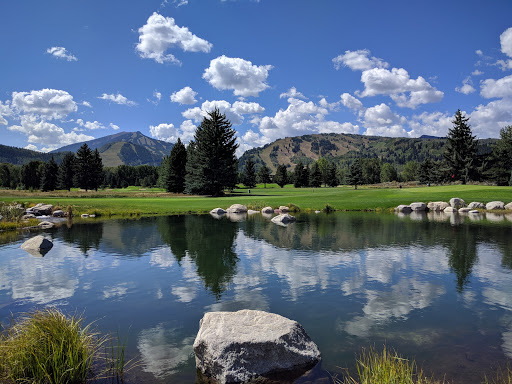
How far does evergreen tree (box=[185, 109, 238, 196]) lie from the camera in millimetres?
62938

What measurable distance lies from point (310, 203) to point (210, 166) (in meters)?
24.5

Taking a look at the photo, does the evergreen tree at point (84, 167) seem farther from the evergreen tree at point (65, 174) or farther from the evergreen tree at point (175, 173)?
the evergreen tree at point (175, 173)

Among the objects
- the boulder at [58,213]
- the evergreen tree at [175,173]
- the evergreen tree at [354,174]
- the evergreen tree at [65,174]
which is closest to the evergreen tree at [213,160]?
the evergreen tree at [175,173]

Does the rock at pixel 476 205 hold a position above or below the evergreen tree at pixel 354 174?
below

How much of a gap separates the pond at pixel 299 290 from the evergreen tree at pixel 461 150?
212 ft

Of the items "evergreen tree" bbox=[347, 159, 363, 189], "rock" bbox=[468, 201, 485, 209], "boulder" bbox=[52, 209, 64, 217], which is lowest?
"rock" bbox=[468, 201, 485, 209]

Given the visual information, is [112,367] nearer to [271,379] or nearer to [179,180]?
[271,379]

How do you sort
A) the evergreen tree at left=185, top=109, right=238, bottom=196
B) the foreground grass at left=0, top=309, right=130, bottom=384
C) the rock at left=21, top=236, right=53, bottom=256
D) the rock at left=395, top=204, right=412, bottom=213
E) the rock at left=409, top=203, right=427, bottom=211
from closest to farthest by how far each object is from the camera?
1. the foreground grass at left=0, top=309, right=130, bottom=384
2. the rock at left=21, top=236, right=53, bottom=256
3. the rock at left=395, top=204, right=412, bottom=213
4. the rock at left=409, top=203, right=427, bottom=211
5. the evergreen tree at left=185, top=109, right=238, bottom=196

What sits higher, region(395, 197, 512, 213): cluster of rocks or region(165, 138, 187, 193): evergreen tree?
region(165, 138, 187, 193): evergreen tree

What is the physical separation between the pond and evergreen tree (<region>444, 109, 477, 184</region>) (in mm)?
64470

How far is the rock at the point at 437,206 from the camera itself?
42.4 metres

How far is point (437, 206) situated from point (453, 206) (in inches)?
72.2

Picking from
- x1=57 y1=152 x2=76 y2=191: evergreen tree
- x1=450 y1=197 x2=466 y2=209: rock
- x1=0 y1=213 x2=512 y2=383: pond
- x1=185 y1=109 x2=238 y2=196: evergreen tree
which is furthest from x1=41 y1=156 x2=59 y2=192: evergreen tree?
x1=450 y1=197 x2=466 y2=209: rock

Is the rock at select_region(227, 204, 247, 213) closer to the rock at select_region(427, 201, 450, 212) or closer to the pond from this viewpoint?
the pond
